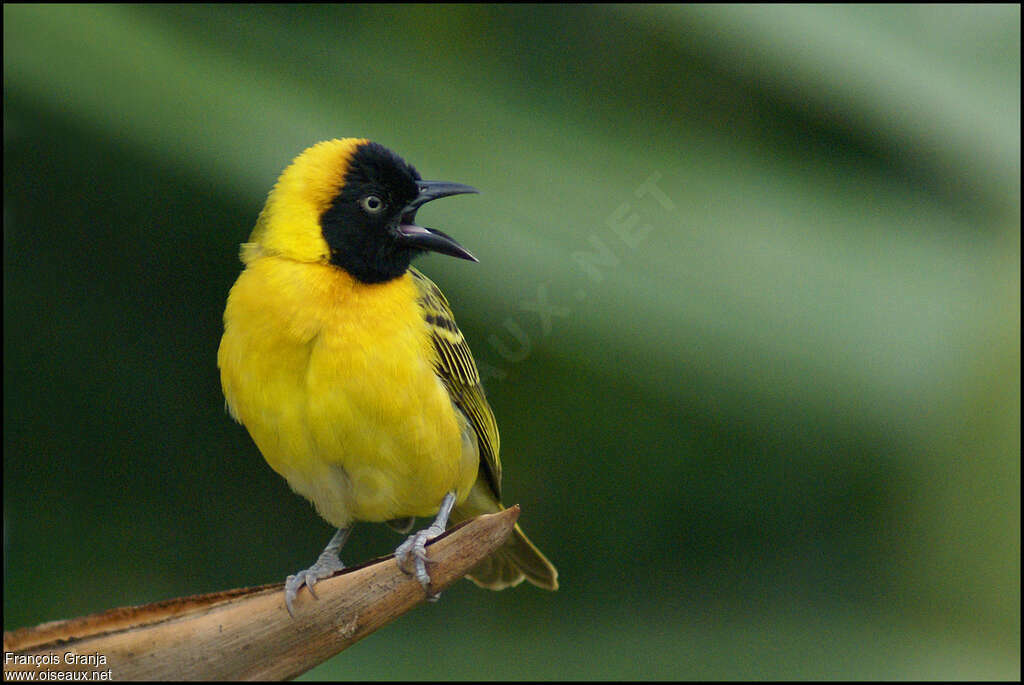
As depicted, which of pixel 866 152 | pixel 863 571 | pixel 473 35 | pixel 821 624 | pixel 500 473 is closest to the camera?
pixel 500 473

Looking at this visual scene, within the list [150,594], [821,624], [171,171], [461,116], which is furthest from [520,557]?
[821,624]

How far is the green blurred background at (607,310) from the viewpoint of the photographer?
137 centimetres

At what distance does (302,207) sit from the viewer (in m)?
1.12

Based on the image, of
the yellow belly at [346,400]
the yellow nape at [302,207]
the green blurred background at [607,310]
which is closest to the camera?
the yellow nape at [302,207]

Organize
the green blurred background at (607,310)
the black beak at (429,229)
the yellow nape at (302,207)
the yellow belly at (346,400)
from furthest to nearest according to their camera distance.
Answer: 1. the green blurred background at (607,310)
2. the yellow belly at (346,400)
3. the yellow nape at (302,207)
4. the black beak at (429,229)

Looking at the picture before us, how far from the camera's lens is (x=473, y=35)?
172 centimetres

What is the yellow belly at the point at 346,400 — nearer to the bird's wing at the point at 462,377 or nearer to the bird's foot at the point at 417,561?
the bird's wing at the point at 462,377

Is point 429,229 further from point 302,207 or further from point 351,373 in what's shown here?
point 351,373

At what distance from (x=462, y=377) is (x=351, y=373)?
0.47 feet

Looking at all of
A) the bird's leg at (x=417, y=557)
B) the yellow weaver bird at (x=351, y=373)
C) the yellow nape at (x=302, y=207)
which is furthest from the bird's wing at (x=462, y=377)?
the bird's leg at (x=417, y=557)

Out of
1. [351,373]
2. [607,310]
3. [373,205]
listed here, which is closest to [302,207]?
[373,205]

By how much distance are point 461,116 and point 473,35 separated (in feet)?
0.81

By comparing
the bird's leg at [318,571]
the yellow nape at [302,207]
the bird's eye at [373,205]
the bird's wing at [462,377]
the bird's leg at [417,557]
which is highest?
the bird's eye at [373,205]

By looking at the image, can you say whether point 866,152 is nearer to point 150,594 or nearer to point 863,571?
point 863,571
